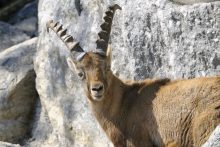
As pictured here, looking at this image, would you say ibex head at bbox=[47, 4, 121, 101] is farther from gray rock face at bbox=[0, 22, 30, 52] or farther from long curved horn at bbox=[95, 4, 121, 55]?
gray rock face at bbox=[0, 22, 30, 52]

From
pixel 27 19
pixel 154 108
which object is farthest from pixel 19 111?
pixel 154 108

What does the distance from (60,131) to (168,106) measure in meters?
4.96

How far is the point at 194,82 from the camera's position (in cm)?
1255

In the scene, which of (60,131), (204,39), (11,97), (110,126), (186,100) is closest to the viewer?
(186,100)

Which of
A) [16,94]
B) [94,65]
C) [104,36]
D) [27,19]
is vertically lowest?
[27,19]

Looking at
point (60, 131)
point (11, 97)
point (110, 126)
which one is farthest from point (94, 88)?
point (11, 97)

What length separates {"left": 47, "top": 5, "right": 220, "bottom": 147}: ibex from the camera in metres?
12.2

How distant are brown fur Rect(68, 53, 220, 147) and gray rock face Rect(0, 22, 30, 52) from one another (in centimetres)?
788

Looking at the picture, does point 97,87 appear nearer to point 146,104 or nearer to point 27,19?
point 146,104

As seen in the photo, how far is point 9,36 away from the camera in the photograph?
21.1 meters

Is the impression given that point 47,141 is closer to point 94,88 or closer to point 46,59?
point 46,59

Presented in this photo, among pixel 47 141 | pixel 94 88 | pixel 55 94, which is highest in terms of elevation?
pixel 94 88

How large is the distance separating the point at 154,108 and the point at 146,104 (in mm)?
190

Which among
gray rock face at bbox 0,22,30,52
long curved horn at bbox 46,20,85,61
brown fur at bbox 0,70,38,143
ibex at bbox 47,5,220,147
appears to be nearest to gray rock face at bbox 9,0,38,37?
gray rock face at bbox 0,22,30,52
